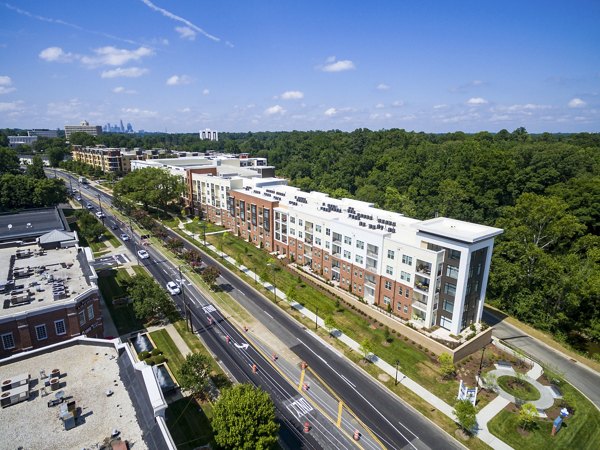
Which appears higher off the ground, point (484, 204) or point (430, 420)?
point (484, 204)

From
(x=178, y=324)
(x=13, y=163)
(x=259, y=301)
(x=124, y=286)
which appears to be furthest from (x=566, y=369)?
(x=13, y=163)

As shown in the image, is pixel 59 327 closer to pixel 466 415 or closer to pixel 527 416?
pixel 466 415

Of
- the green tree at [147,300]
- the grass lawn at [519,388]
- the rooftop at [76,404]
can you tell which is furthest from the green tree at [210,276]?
the grass lawn at [519,388]

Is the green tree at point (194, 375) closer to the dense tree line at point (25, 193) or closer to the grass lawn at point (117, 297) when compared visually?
the grass lawn at point (117, 297)

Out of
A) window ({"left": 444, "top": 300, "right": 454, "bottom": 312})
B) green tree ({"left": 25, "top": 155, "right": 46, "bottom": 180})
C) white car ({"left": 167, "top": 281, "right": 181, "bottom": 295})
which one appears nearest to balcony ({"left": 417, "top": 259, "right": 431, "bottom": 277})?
window ({"left": 444, "top": 300, "right": 454, "bottom": 312})

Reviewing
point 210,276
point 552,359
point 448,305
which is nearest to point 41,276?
point 210,276

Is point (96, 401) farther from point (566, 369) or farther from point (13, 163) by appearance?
point (13, 163)

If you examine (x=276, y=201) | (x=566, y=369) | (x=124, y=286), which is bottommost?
(x=566, y=369)
